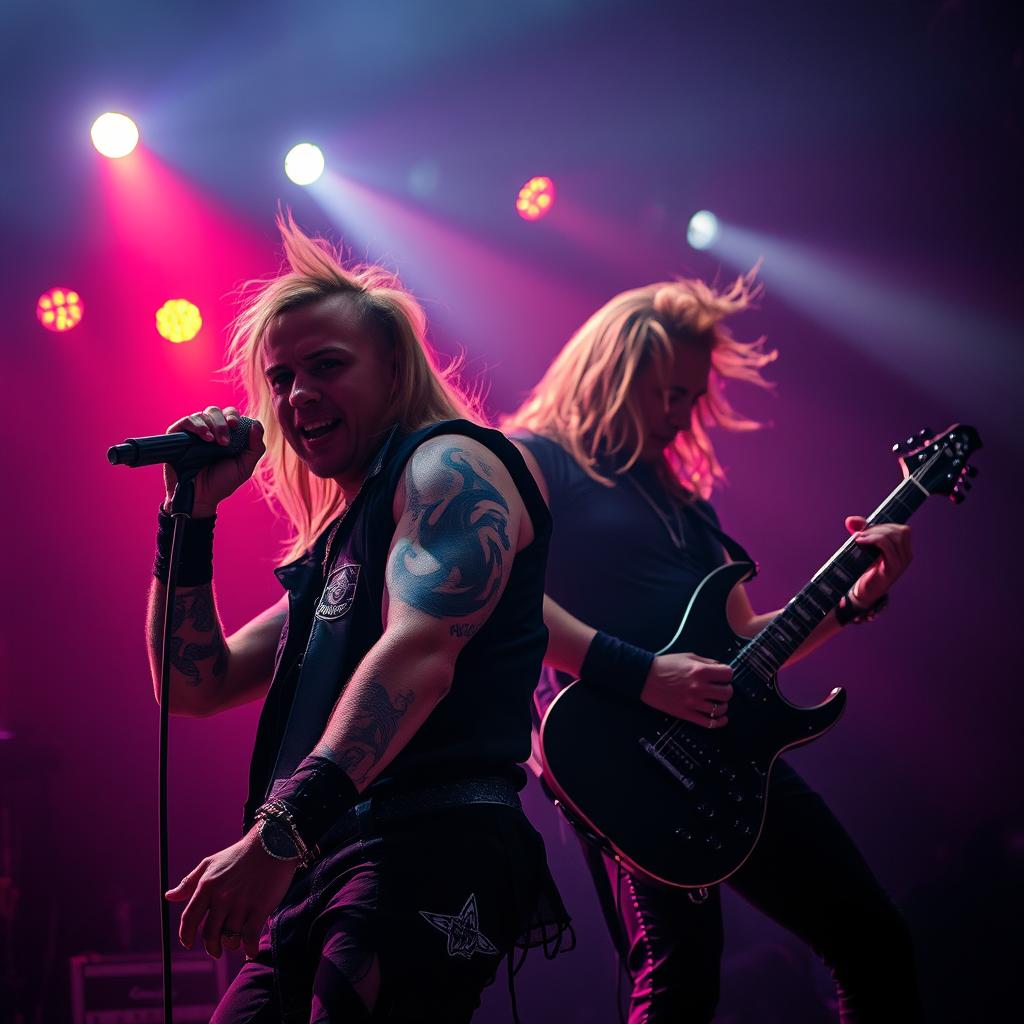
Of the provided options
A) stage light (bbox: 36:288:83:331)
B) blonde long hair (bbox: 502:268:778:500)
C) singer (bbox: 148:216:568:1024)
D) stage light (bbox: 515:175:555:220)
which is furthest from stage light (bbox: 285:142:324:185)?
singer (bbox: 148:216:568:1024)

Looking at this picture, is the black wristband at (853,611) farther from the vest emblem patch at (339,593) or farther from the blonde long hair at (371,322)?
the vest emblem patch at (339,593)

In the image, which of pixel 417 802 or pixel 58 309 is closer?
pixel 417 802

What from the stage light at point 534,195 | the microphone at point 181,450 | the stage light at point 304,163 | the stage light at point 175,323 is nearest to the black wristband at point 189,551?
the microphone at point 181,450

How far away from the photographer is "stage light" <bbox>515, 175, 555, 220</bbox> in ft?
16.5

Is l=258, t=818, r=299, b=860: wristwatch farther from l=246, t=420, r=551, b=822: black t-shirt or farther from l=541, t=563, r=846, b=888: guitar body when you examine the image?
l=541, t=563, r=846, b=888: guitar body

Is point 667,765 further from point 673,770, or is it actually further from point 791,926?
point 791,926

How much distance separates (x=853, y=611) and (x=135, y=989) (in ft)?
9.33

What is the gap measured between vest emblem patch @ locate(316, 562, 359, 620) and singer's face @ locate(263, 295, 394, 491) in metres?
0.30

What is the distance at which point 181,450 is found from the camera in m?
1.81

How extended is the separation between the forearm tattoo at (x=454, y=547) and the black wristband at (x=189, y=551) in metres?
0.56

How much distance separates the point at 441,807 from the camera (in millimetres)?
1540

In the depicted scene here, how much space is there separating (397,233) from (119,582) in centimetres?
204

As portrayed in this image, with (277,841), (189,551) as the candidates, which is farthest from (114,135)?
(277,841)

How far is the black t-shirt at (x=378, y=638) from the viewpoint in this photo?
160 cm
